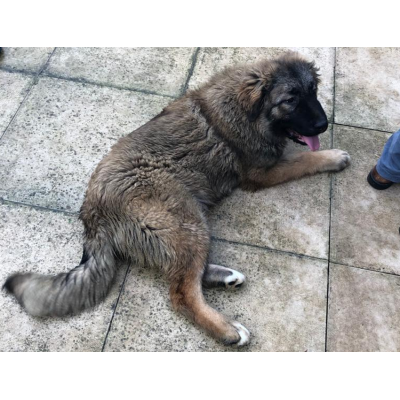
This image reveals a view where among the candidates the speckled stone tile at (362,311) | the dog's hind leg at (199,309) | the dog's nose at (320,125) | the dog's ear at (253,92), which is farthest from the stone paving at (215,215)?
the dog's ear at (253,92)

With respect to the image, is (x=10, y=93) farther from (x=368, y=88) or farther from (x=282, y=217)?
(x=368, y=88)

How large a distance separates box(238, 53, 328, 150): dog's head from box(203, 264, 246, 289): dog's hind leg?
4.50 ft

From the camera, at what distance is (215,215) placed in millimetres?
3945

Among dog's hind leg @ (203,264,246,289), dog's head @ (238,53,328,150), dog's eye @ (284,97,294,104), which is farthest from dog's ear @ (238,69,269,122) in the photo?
dog's hind leg @ (203,264,246,289)

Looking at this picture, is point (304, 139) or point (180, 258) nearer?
point (180, 258)

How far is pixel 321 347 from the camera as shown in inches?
128

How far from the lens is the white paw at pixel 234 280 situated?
3438mm

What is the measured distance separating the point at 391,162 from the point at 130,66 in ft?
10.6

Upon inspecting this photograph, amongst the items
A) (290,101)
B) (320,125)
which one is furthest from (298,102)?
(320,125)

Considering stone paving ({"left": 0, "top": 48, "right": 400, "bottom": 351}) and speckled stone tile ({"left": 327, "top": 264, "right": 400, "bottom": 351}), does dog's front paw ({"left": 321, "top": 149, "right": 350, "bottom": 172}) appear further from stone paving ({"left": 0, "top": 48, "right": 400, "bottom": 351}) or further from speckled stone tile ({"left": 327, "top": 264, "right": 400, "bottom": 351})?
speckled stone tile ({"left": 327, "top": 264, "right": 400, "bottom": 351})

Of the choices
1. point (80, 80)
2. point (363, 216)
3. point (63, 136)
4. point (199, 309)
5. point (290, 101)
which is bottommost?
point (199, 309)

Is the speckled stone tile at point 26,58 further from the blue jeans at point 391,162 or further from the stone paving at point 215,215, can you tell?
the blue jeans at point 391,162

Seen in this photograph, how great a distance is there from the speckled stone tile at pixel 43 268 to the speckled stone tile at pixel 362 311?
1.85 metres

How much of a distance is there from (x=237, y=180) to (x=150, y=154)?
97 centimetres
